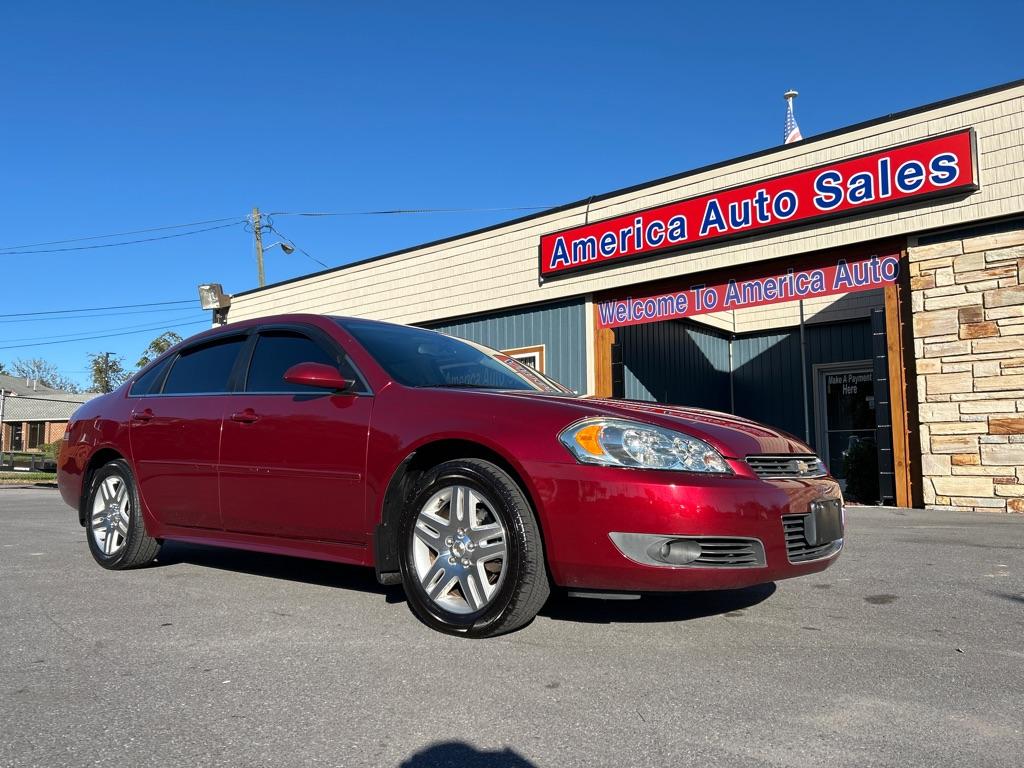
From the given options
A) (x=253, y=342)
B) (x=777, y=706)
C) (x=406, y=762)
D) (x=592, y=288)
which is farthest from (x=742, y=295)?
(x=406, y=762)

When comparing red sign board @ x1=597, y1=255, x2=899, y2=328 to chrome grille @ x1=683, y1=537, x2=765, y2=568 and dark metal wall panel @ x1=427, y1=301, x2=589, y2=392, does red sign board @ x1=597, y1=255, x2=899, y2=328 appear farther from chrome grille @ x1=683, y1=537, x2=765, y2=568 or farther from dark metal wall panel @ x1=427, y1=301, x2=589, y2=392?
chrome grille @ x1=683, y1=537, x2=765, y2=568

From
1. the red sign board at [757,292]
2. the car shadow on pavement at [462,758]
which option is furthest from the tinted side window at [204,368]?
the red sign board at [757,292]

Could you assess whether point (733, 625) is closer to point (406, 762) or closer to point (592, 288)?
point (406, 762)

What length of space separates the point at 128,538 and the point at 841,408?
1266cm

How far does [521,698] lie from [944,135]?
30.7 feet

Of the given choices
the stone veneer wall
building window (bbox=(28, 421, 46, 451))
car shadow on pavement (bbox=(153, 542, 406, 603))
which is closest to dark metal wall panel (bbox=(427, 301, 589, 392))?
the stone veneer wall

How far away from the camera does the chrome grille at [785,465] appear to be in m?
3.40

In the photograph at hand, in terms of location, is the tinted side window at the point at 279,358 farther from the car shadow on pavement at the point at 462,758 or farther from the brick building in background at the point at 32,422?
the brick building in background at the point at 32,422

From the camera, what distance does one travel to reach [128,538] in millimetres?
5000

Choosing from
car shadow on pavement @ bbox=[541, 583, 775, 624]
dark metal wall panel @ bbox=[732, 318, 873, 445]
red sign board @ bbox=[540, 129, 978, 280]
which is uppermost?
red sign board @ bbox=[540, 129, 978, 280]

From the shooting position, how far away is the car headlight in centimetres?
321

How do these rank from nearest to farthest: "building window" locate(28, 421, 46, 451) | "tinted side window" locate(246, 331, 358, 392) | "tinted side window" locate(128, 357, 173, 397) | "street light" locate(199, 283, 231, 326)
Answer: "tinted side window" locate(246, 331, 358, 392), "tinted side window" locate(128, 357, 173, 397), "street light" locate(199, 283, 231, 326), "building window" locate(28, 421, 46, 451)

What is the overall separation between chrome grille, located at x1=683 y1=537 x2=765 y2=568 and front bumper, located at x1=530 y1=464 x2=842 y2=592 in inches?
0.6

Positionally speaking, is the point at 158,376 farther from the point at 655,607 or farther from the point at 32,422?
the point at 32,422
